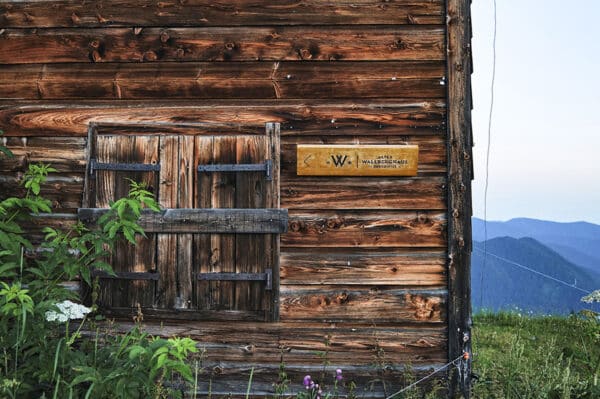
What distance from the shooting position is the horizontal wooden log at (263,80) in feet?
15.1

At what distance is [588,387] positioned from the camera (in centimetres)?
463

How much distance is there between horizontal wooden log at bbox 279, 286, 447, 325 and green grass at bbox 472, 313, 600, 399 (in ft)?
2.82

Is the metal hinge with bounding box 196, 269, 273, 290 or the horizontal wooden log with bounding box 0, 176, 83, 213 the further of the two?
the horizontal wooden log with bounding box 0, 176, 83, 213

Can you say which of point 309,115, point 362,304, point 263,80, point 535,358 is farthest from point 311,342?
point 535,358

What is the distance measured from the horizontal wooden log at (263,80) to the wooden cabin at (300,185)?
0.01m

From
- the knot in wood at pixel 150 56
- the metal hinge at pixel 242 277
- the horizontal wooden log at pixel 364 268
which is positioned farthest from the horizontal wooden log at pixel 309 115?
the metal hinge at pixel 242 277

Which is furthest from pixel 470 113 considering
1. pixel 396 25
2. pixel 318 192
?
pixel 318 192

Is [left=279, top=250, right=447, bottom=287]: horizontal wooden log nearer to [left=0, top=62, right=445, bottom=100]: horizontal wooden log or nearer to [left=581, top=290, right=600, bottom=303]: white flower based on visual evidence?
[left=0, top=62, right=445, bottom=100]: horizontal wooden log

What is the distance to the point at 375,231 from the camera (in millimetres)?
4570

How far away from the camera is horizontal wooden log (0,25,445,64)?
15.1 feet

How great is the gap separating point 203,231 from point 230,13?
1.91 m

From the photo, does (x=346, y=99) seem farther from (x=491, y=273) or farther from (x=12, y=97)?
(x=491, y=273)

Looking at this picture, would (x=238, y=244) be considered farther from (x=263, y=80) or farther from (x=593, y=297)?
(x=593, y=297)

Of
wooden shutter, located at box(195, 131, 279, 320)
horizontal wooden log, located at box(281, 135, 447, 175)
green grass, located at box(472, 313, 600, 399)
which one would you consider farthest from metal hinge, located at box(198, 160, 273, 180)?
green grass, located at box(472, 313, 600, 399)
